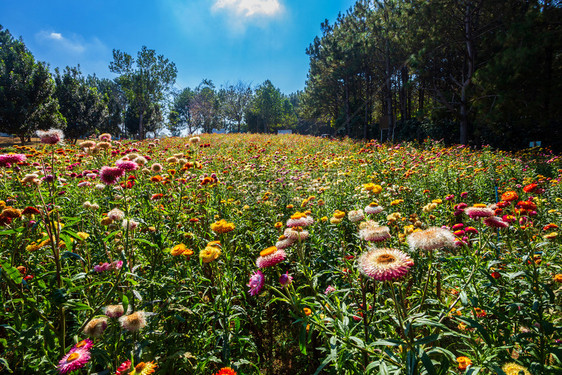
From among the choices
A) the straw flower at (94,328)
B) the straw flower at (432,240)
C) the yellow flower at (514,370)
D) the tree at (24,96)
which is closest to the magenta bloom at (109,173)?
the straw flower at (94,328)

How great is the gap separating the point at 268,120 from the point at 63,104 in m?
34.7

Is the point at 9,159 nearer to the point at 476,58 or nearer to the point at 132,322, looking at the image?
the point at 132,322

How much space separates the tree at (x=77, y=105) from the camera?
25469 mm

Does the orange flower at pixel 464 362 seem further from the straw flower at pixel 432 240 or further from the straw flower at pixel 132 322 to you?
the straw flower at pixel 132 322

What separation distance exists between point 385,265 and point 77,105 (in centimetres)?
3397

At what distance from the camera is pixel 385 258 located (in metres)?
1.00

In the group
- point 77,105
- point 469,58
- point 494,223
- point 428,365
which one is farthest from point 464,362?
point 77,105

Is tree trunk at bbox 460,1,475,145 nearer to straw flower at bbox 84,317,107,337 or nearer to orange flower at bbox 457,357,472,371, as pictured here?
orange flower at bbox 457,357,472,371

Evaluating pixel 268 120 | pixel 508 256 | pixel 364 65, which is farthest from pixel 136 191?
pixel 268 120

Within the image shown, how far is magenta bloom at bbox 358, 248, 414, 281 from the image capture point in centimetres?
91

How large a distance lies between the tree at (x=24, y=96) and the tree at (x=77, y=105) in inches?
282

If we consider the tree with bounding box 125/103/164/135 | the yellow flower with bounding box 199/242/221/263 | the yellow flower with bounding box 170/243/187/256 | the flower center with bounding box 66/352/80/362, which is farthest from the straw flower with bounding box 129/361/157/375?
the tree with bounding box 125/103/164/135

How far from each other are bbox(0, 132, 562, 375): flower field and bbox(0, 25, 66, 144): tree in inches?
757

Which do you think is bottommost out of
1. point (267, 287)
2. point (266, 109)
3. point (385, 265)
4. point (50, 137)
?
point (267, 287)
